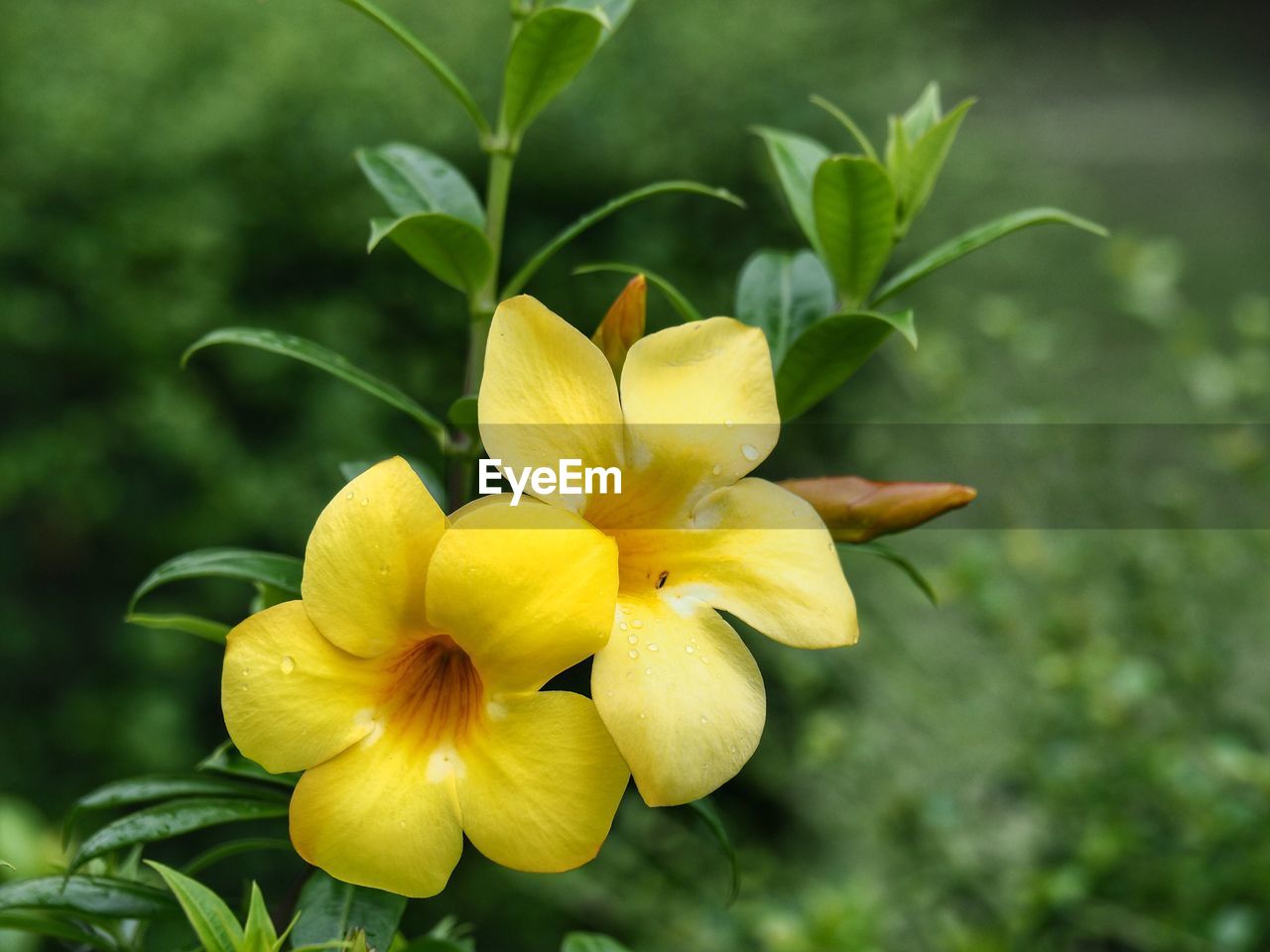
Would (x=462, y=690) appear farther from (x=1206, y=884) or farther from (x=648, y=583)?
(x=1206, y=884)

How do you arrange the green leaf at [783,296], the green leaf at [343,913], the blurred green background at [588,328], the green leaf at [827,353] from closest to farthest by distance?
1. the green leaf at [343,913]
2. the green leaf at [827,353]
3. the green leaf at [783,296]
4. the blurred green background at [588,328]

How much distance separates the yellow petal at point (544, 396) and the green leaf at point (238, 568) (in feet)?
0.71

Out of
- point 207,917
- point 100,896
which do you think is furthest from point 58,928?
point 207,917

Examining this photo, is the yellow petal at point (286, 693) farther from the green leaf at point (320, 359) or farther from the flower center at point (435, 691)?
the green leaf at point (320, 359)

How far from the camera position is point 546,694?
0.47 meters

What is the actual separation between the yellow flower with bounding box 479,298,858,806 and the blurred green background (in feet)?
3.83

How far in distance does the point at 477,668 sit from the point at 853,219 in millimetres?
384

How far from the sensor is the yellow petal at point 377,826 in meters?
0.47

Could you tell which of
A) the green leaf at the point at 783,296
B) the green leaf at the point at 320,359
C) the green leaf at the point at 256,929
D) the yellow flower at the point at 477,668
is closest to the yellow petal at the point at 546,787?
the yellow flower at the point at 477,668

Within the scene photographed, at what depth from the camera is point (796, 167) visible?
2.76 ft

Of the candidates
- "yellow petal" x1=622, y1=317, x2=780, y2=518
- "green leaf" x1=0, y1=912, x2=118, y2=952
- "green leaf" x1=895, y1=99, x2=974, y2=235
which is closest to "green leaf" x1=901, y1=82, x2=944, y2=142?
"green leaf" x1=895, y1=99, x2=974, y2=235

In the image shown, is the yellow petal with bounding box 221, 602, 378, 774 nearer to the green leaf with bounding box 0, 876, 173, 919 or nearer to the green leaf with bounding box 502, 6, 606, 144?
the green leaf with bounding box 0, 876, 173, 919

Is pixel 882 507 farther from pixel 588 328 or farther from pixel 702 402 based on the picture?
pixel 588 328

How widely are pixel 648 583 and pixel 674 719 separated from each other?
85 millimetres
